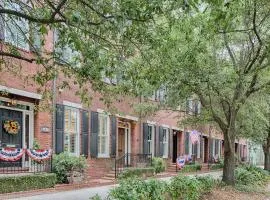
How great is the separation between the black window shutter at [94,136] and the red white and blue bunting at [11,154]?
570cm

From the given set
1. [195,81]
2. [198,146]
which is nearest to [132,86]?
[195,81]

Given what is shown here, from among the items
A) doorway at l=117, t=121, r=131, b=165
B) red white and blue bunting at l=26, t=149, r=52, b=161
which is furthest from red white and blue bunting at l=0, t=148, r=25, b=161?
doorway at l=117, t=121, r=131, b=165

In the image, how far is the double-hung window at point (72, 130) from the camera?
781 inches

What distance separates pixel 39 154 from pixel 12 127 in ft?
4.37

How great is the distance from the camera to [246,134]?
2686 centimetres

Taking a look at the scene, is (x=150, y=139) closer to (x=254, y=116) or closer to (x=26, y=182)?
(x=254, y=116)

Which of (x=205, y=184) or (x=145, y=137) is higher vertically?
(x=145, y=137)

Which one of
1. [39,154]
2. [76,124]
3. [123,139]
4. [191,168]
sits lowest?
[191,168]

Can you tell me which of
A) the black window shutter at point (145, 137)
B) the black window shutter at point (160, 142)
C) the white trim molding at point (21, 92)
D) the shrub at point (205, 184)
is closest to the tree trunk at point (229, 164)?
the shrub at point (205, 184)

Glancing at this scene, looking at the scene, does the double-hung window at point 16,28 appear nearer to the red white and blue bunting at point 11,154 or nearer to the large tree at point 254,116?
the red white and blue bunting at point 11,154

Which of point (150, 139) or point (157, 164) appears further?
point (150, 139)

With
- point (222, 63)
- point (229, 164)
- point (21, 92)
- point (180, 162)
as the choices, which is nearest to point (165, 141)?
point (180, 162)

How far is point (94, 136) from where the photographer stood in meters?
21.7

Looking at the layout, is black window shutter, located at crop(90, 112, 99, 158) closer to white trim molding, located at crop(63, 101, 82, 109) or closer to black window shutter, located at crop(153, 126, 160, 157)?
white trim molding, located at crop(63, 101, 82, 109)
